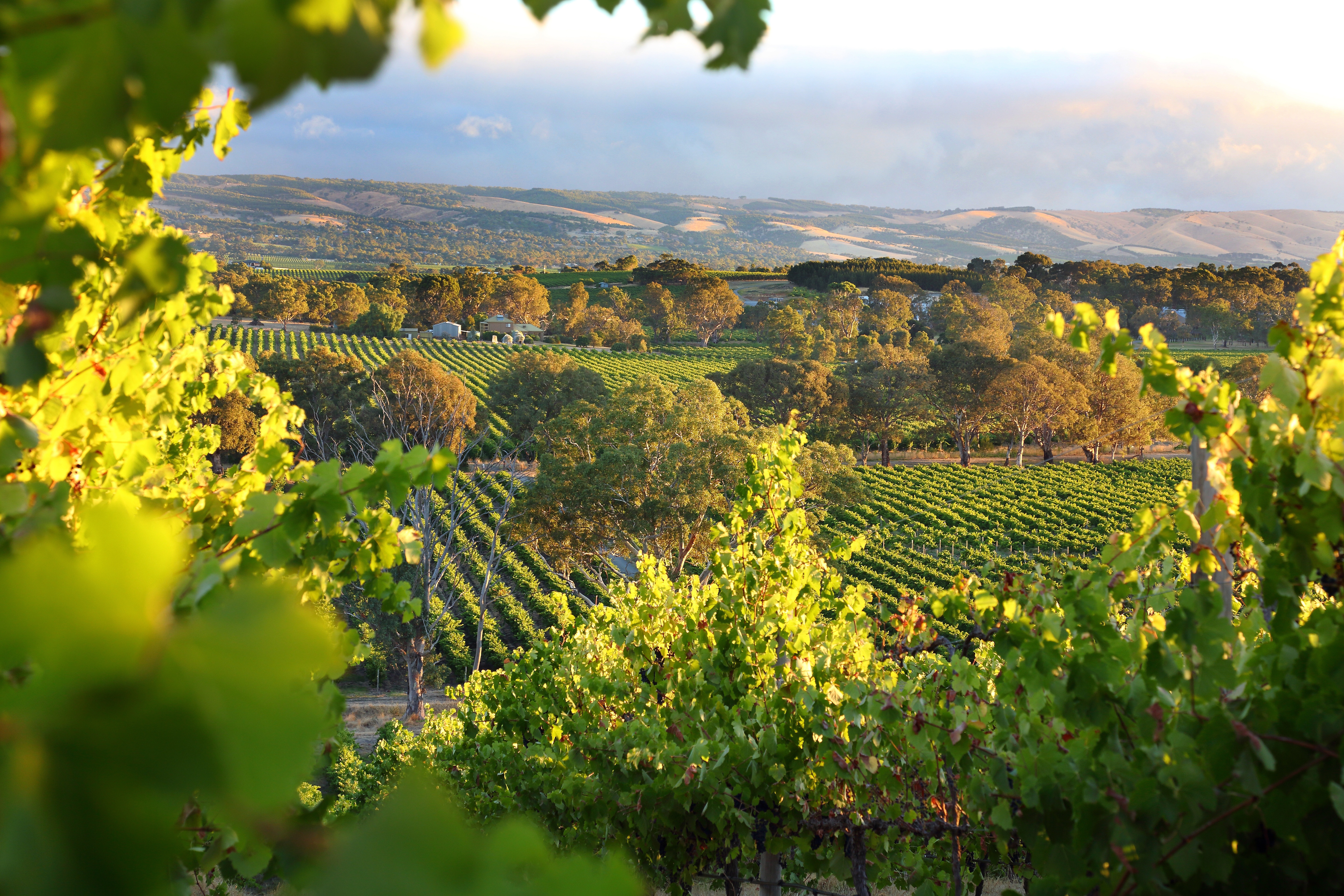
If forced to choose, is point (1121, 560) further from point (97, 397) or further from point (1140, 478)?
point (1140, 478)

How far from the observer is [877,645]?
19.8 meters

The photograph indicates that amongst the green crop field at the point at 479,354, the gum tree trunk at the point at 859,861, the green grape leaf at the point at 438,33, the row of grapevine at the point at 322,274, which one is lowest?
the green crop field at the point at 479,354

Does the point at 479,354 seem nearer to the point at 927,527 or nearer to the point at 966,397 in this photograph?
the point at 966,397

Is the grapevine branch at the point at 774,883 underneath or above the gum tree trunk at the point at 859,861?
underneath

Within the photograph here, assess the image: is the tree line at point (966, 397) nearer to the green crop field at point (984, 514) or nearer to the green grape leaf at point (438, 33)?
the green crop field at point (984, 514)

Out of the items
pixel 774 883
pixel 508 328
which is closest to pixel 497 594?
pixel 774 883

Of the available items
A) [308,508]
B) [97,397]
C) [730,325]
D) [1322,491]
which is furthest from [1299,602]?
[730,325]

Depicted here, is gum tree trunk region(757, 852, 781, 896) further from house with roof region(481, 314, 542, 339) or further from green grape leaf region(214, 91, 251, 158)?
house with roof region(481, 314, 542, 339)

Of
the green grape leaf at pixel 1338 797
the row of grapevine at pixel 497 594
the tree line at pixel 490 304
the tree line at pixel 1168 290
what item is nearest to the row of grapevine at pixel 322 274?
the tree line at pixel 490 304

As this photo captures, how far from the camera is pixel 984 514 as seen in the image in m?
37.4

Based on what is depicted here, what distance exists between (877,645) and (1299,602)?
18.1 meters

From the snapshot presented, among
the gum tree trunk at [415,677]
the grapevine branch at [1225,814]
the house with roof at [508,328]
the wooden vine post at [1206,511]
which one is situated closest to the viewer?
the grapevine branch at [1225,814]

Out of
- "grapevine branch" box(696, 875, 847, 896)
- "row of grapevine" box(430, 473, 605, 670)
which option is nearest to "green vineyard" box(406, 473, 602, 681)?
"row of grapevine" box(430, 473, 605, 670)

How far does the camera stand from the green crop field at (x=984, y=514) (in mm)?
31312
